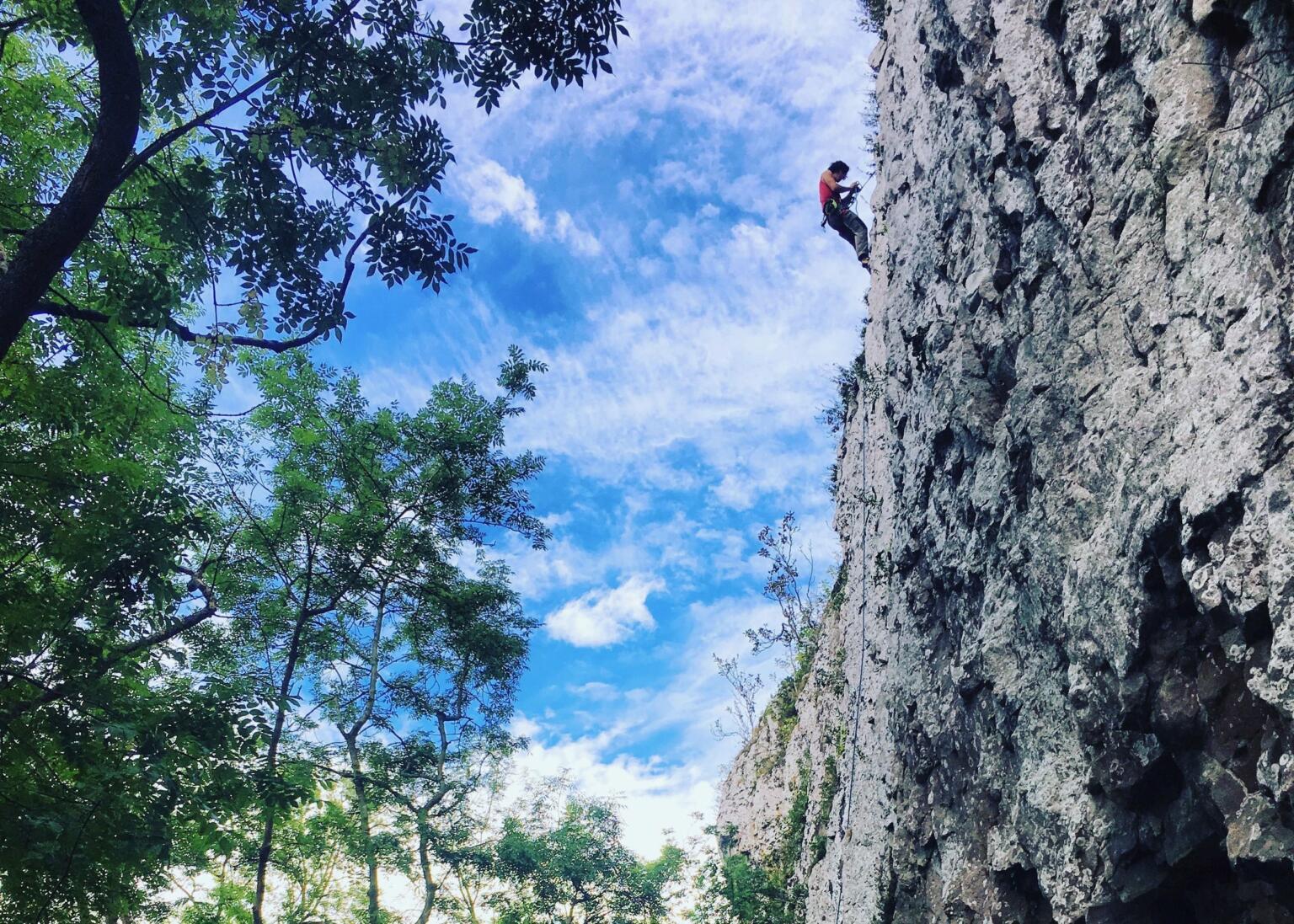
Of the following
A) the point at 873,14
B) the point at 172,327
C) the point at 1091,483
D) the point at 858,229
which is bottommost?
the point at 1091,483

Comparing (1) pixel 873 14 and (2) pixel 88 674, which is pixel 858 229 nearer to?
(1) pixel 873 14

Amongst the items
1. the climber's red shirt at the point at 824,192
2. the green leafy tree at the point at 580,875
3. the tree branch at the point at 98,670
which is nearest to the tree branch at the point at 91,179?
the tree branch at the point at 98,670

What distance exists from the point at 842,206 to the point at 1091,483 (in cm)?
1151

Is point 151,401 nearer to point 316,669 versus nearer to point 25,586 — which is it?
point 25,586

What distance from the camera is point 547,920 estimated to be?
20906 mm

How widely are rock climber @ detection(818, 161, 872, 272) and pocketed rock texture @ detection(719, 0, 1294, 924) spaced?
532cm

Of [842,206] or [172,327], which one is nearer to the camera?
[172,327]

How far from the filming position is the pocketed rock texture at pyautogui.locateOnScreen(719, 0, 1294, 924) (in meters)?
4.55

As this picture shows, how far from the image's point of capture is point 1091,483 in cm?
608

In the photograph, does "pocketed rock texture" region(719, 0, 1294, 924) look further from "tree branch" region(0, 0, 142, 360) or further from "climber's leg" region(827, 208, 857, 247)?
"tree branch" region(0, 0, 142, 360)

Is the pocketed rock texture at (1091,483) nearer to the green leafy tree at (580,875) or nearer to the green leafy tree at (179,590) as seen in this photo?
the green leafy tree at (179,590)

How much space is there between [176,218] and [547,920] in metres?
20.8

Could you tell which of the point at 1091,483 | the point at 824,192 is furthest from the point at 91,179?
the point at 824,192

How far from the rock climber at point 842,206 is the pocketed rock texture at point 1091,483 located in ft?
17.4
